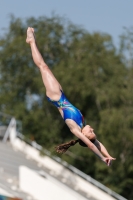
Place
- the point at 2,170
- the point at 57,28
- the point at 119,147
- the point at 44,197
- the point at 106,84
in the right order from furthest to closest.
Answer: the point at 57,28 → the point at 106,84 → the point at 119,147 → the point at 2,170 → the point at 44,197

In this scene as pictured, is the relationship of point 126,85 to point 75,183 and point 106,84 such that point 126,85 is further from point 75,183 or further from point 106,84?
point 75,183

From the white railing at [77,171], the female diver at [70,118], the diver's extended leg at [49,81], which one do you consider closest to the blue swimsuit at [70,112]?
the female diver at [70,118]

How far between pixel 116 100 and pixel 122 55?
125 inches

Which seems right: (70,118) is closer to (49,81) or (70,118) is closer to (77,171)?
(49,81)

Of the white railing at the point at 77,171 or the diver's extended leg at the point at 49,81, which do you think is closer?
the diver's extended leg at the point at 49,81

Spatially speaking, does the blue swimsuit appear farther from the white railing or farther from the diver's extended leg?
the white railing

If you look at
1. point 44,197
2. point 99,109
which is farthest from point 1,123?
point 44,197

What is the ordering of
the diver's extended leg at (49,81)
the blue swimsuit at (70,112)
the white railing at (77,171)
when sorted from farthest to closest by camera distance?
the white railing at (77,171)
the diver's extended leg at (49,81)
the blue swimsuit at (70,112)

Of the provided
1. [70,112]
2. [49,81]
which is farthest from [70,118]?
[49,81]

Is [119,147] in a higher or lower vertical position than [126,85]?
lower

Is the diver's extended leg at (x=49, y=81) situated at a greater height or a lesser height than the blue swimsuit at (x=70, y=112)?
greater

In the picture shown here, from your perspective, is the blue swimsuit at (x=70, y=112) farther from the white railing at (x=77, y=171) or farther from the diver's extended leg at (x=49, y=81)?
the white railing at (x=77, y=171)

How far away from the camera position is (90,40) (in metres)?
25.0

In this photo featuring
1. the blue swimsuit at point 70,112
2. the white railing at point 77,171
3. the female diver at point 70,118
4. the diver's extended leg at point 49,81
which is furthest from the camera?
the white railing at point 77,171
